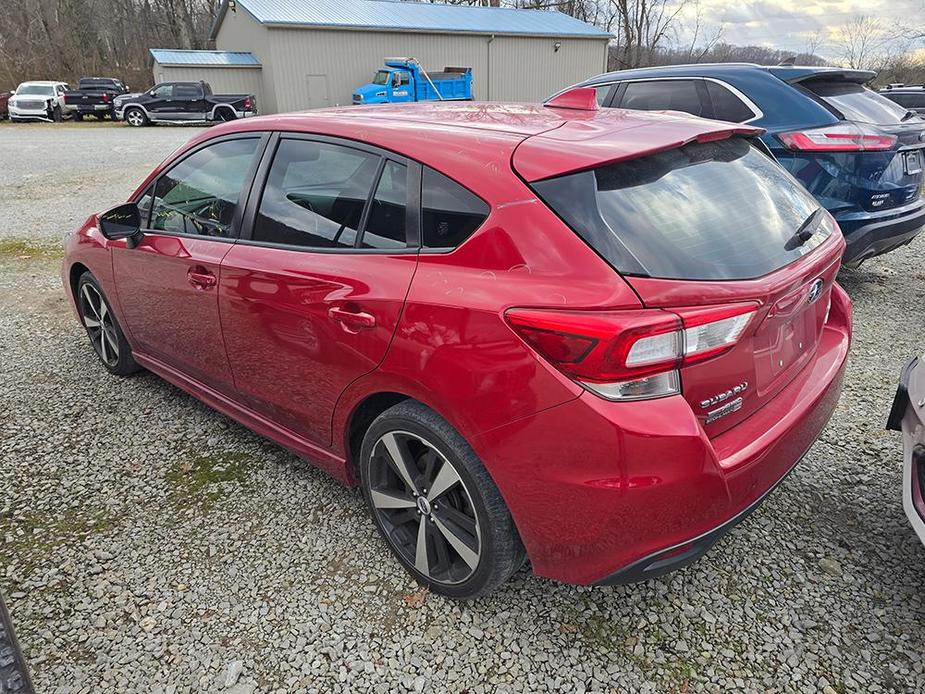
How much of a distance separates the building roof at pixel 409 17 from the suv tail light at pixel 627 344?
3020 cm

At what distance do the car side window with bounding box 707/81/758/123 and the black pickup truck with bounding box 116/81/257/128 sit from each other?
Answer: 23.3 m

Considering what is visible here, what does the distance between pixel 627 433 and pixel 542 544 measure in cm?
50

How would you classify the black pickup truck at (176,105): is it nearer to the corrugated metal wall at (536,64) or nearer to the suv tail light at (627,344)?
the corrugated metal wall at (536,64)

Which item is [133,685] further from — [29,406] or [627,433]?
[29,406]

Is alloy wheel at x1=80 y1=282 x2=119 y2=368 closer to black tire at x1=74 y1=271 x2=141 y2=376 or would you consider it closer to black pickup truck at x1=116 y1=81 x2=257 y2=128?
black tire at x1=74 y1=271 x2=141 y2=376

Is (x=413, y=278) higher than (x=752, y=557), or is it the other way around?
(x=413, y=278)

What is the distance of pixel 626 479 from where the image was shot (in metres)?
1.71

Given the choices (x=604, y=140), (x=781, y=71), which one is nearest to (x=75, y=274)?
(x=604, y=140)

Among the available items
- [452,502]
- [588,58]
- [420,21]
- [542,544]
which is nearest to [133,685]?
[452,502]

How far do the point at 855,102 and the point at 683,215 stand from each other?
4.07 m

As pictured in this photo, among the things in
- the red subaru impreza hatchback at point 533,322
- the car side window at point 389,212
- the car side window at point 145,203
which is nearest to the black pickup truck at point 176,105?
the car side window at point 145,203

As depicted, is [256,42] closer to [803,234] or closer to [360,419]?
[360,419]

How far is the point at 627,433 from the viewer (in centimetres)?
166

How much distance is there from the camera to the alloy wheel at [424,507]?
2.15m
